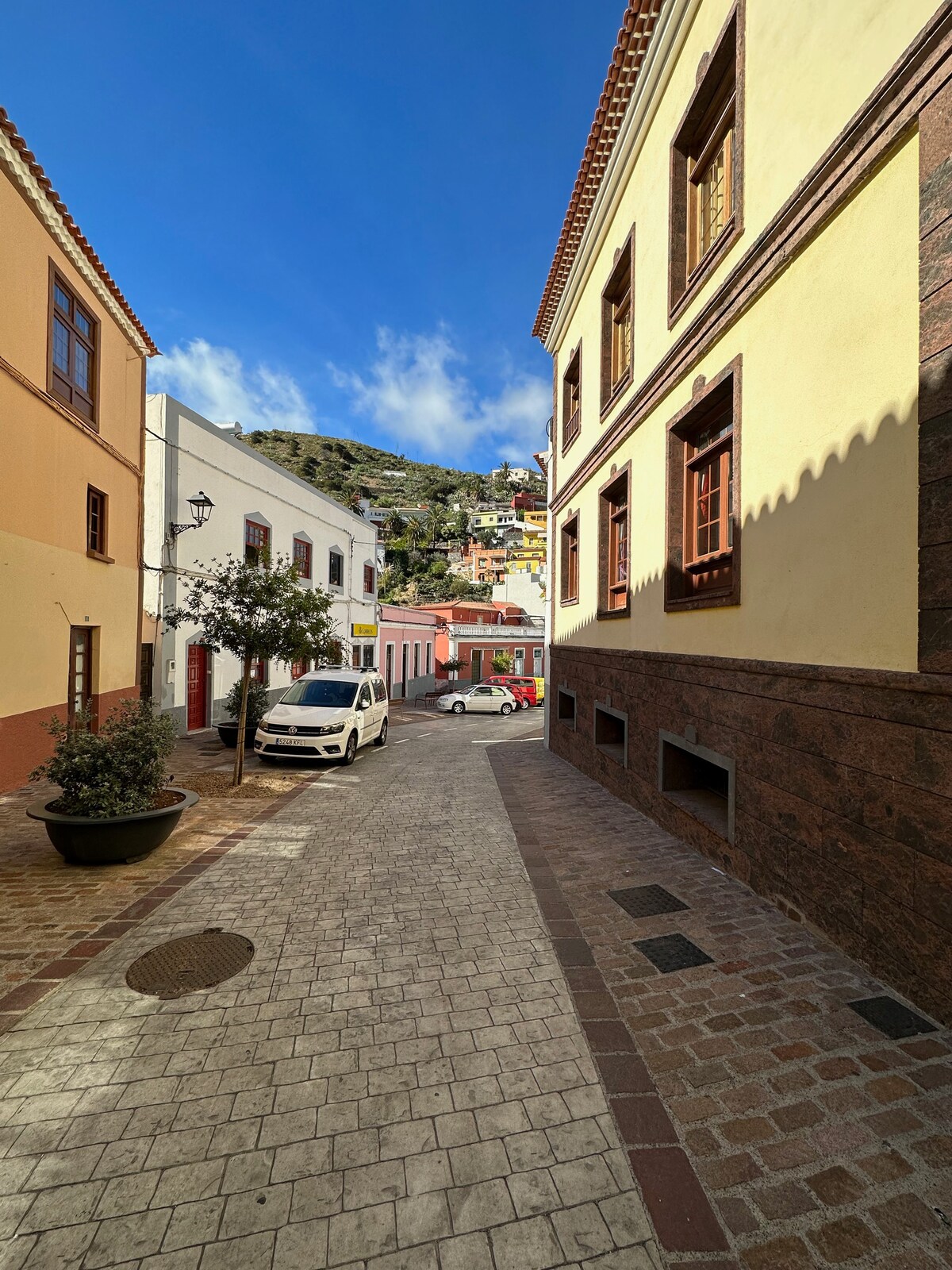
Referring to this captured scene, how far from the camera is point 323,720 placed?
11078 millimetres

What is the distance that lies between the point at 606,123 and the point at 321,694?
420 inches

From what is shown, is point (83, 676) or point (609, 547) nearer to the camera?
point (609, 547)

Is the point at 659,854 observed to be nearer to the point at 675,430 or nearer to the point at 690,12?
the point at 675,430

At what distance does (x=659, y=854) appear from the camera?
19.4 feet

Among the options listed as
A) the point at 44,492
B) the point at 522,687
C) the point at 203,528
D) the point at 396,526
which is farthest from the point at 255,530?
the point at 396,526

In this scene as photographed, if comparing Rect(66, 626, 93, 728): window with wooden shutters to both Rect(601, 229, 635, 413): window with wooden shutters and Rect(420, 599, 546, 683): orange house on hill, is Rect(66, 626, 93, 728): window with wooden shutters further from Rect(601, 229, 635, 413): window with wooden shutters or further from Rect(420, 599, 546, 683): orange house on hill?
Rect(420, 599, 546, 683): orange house on hill

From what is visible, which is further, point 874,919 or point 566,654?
point 566,654

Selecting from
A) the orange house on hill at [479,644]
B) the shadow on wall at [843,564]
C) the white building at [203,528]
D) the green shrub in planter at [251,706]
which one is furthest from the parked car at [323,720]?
the orange house on hill at [479,644]

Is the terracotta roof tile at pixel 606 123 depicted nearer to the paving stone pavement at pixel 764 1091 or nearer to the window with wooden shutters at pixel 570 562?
the window with wooden shutters at pixel 570 562

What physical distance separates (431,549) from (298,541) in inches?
2853

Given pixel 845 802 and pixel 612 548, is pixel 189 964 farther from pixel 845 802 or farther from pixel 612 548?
pixel 612 548

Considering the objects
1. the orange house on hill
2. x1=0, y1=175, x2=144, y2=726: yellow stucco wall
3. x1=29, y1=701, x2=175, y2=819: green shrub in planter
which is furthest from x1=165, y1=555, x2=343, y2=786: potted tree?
the orange house on hill

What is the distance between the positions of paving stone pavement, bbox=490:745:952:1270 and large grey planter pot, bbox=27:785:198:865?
3706 millimetres

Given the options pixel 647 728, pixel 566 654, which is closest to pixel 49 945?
pixel 647 728
